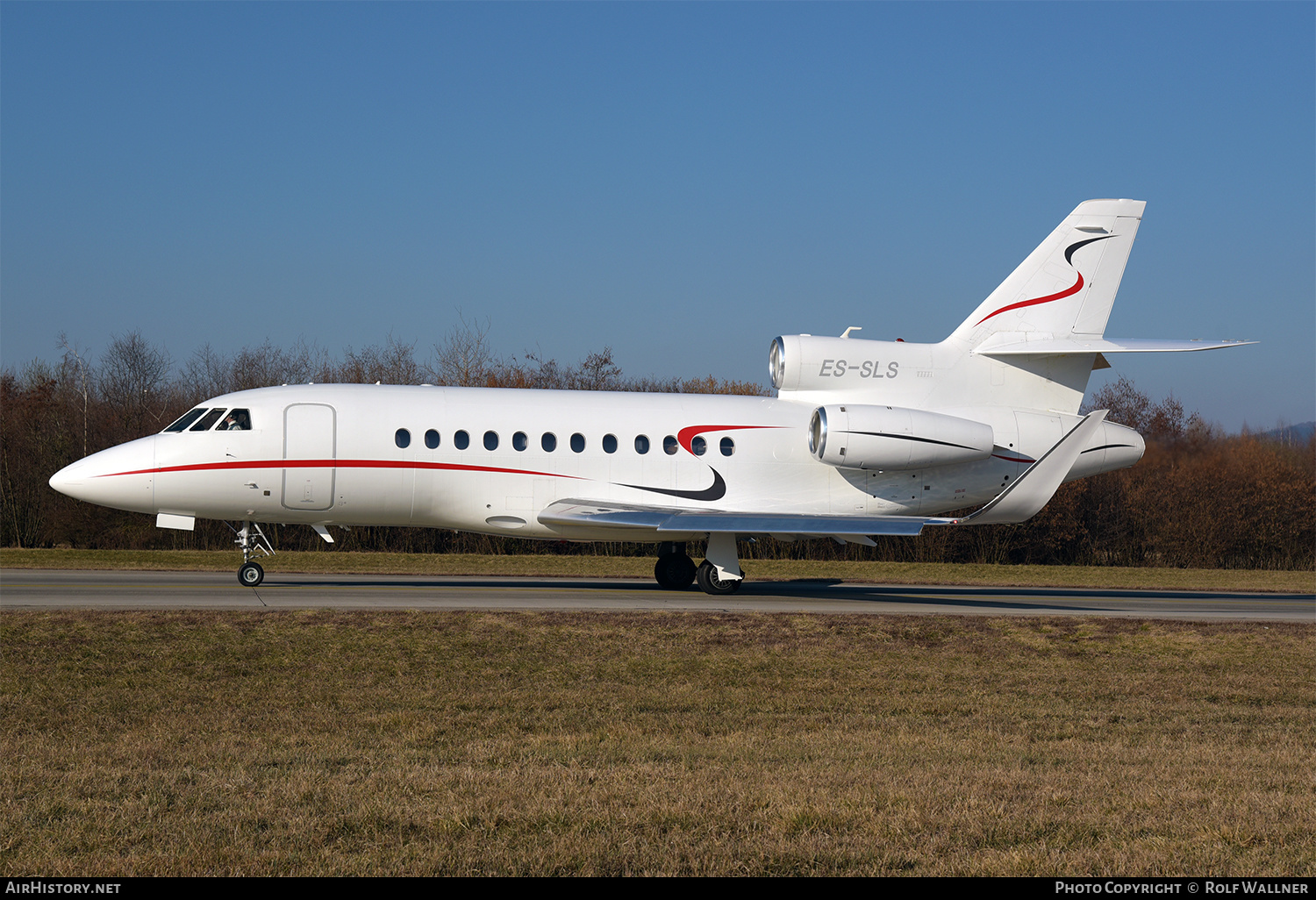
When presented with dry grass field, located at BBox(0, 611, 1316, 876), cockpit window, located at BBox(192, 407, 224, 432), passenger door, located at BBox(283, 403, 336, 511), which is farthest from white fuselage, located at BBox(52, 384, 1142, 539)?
dry grass field, located at BBox(0, 611, 1316, 876)

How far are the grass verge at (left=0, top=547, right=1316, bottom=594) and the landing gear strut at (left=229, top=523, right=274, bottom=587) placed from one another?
16.5 feet

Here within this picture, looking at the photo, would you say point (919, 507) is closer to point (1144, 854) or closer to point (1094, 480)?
point (1144, 854)

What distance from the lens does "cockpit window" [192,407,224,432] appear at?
20.8 m

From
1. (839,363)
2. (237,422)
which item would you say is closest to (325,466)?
(237,422)

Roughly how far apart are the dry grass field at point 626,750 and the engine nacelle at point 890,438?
7.13 m

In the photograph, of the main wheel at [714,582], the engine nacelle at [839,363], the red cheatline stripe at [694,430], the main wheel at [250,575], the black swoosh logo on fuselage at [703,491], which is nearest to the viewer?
the main wheel at [250,575]

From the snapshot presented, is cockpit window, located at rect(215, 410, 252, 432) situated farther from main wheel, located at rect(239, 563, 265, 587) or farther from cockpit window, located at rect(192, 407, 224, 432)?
main wheel, located at rect(239, 563, 265, 587)

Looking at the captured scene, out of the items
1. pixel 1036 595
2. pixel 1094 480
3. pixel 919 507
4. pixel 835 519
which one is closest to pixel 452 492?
pixel 835 519

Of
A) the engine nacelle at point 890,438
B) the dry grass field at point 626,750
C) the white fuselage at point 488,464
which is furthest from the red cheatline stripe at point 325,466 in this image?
the engine nacelle at point 890,438

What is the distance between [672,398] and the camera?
23297 millimetres

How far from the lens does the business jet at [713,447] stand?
2072 cm

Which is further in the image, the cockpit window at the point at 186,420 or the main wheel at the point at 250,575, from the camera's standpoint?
Answer: the cockpit window at the point at 186,420

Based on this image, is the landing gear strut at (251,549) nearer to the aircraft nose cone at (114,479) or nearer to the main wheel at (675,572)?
the aircraft nose cone at (114,479)

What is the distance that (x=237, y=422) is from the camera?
2091cm
